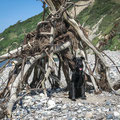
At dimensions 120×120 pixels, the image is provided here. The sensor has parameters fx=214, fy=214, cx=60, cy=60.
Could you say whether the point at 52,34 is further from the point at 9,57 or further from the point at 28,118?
the point at 28,118

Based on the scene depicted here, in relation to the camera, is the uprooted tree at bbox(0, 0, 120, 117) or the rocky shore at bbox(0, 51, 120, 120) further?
the uprooted tree at bbox(0, 0, 120, 117)

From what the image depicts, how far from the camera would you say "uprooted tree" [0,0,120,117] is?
662 centimetres

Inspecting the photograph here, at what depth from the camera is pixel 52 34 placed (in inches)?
269

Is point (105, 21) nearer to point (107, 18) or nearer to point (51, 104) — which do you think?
point (107, 18)

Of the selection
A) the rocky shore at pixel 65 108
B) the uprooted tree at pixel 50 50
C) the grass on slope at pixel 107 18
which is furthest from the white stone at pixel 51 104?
the grass on slope at pixel 107 18

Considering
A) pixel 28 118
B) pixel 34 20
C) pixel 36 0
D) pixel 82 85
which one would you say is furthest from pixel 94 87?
pixel 34 20

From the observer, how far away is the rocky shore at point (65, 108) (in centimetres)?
529

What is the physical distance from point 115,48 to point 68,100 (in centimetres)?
2137

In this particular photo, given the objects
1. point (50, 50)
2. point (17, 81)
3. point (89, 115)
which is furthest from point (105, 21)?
point (89, 115)

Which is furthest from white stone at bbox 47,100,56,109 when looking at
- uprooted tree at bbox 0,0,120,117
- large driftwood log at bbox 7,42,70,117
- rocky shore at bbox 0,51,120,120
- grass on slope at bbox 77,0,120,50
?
grass on slope at bbox 77,0,120,50

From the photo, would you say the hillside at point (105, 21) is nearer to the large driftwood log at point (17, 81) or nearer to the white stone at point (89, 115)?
the large driftwood log at point (17, 81)

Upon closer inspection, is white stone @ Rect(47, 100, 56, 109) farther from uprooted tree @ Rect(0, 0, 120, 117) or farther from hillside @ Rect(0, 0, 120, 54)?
hillside @ Rect(0, 0, 120, 54)

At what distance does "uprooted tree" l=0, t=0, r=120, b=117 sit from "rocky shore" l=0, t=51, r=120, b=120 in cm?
34

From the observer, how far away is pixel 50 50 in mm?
6895
